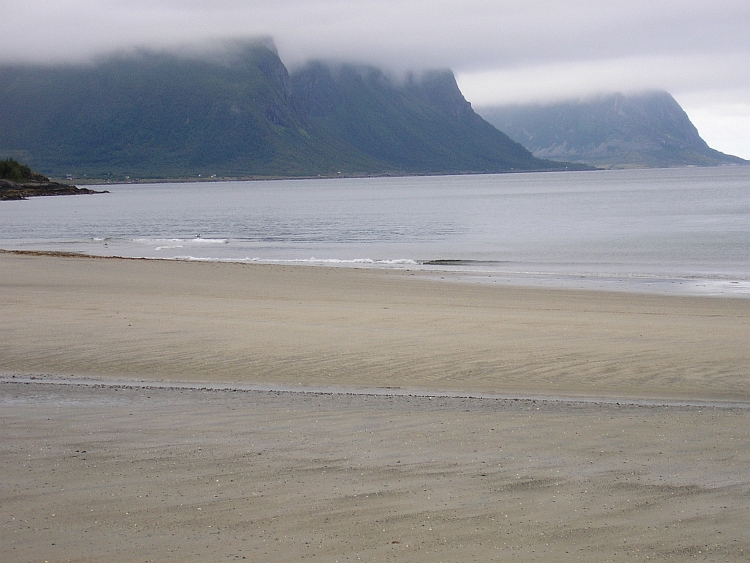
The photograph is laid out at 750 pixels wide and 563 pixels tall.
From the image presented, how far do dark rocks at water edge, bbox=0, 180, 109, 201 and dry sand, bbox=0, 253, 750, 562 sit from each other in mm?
128247

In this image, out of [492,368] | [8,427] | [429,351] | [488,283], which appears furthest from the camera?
[488,283]

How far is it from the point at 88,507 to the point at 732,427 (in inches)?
237

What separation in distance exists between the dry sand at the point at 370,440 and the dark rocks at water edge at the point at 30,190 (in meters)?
128

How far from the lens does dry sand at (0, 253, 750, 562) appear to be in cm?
529

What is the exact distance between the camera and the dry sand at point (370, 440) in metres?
5.29

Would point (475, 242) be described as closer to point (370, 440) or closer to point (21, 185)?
point (370, 440)

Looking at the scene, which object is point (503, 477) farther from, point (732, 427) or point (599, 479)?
point (732, 427)

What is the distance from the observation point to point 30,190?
467 ft

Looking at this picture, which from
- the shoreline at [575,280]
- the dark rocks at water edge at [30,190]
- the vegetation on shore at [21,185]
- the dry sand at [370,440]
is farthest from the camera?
the vegetation on shore at [21,185]

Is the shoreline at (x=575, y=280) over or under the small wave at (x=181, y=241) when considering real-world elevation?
under

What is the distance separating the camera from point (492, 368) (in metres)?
11.1

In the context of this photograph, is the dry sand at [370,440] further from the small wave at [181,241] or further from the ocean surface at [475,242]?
the small wave at [181,241]

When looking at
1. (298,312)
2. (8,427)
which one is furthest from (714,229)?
(8,427)

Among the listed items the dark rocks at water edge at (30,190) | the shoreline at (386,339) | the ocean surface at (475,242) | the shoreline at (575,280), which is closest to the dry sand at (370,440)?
the shoreline at (386,339)
